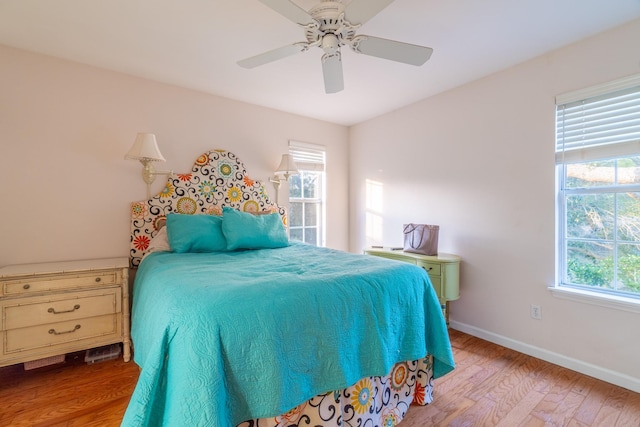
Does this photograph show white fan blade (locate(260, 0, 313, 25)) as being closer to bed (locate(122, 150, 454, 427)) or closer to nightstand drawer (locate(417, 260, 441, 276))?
bed (locate(122, 150, 454, 427))

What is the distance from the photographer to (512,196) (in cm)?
250

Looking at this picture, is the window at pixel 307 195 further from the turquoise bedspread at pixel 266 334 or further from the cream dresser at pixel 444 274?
the turquoise bedspread at pixel 266 334

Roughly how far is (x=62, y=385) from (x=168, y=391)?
1.62 metres

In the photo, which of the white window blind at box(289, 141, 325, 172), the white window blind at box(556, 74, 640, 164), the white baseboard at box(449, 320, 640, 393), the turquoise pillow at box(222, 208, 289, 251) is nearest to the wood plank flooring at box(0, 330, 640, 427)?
the white baseboard at box(449, 320, 640, 393)

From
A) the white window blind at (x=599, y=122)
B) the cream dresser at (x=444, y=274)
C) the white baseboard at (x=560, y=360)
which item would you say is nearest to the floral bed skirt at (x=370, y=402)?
the cream dresser at (x=444, y=274)

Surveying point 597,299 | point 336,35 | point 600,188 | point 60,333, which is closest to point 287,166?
point 336,35

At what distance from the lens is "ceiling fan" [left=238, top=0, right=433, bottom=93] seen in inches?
53.9

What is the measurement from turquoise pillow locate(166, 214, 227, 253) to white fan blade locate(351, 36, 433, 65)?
5.86 feet

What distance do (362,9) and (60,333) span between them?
9.18 ft

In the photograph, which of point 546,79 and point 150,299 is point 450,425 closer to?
point 150,299

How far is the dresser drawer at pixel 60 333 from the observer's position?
1.90 m

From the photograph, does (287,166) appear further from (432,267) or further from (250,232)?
(432,267)

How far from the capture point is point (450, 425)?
1.56 m

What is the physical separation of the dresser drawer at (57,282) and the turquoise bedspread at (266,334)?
2.16 ft
